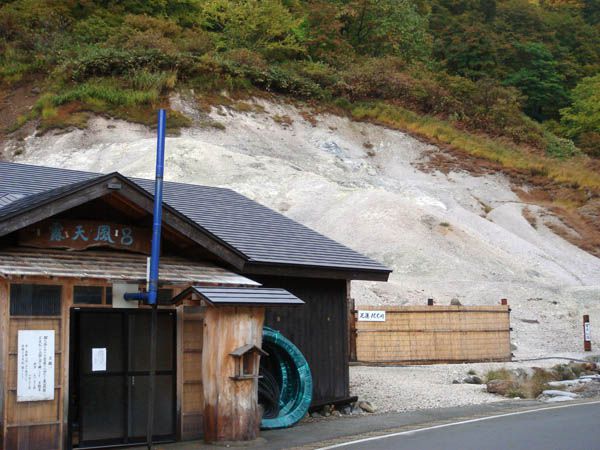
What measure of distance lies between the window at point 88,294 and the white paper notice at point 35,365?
2.05 feet

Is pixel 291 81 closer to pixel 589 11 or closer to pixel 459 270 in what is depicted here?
pixel 459 270

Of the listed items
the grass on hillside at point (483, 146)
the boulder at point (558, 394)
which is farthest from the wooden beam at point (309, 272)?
the grass on hillside at point (483, 146)

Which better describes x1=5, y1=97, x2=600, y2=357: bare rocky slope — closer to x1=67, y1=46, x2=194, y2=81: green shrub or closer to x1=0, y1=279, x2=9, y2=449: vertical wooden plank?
x1=67, y1=46, x2=194, y2=81: green shrub

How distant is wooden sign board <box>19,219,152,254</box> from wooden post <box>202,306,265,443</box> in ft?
5.03

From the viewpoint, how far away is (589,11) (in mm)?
82250

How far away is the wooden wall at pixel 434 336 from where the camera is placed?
71.2 feet

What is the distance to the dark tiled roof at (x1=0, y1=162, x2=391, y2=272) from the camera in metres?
14.0

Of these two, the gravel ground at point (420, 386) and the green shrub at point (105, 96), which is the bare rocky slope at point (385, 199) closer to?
the green shrub at point (105, 96)

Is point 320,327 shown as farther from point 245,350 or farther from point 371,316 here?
point 371,316

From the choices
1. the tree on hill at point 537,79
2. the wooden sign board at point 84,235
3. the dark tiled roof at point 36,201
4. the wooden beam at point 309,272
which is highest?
the tree on hill at point 537,79

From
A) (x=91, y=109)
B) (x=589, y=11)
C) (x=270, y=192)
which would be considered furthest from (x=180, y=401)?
(x=589, y=11)

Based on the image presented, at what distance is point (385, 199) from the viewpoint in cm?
3647

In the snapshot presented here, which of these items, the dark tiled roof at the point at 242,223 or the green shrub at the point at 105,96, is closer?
the dark tiled roof at the point at 242,223

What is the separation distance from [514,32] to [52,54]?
130 ft
